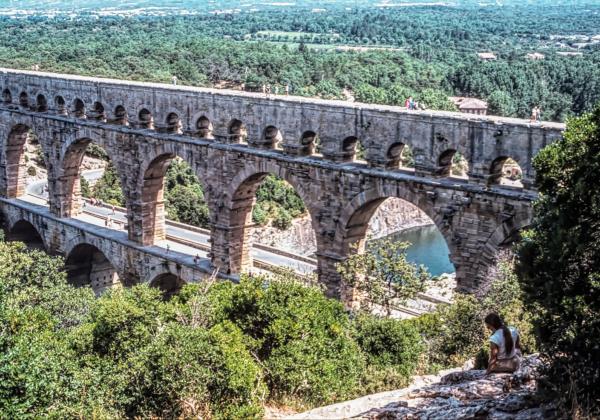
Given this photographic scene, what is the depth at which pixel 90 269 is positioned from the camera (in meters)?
39.2

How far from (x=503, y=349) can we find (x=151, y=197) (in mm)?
24379

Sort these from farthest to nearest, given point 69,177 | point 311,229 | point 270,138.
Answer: point 311,229, point 69,177, point 270,138

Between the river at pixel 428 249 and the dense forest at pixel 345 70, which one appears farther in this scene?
the dense forest at pixel 345 70

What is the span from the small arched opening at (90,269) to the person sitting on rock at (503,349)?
96.1 ft

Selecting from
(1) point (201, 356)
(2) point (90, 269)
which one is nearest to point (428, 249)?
(2) point (90, 269)

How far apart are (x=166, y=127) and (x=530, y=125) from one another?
55.0ft

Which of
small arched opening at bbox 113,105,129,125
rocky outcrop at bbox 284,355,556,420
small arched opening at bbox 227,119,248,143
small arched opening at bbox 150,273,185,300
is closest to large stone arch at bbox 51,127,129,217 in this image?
small arched opening at bbox 113,105,129,125

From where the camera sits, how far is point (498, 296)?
66.7 ft

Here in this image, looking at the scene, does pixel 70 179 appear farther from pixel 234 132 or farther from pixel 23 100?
pixel 234 132

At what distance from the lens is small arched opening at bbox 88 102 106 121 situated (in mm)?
36281

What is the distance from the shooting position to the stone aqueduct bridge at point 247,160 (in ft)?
72.1

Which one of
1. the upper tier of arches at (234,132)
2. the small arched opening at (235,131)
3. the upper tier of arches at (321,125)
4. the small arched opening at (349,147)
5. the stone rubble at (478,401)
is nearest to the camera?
the stone rubble at (478,401)

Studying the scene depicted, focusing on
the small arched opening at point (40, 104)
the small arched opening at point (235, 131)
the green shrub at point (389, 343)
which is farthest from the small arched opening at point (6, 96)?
the green shrub at point (389, 343)

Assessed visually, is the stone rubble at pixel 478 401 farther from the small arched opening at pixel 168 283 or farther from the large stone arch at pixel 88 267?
the large stone arch at pixel 88 267
